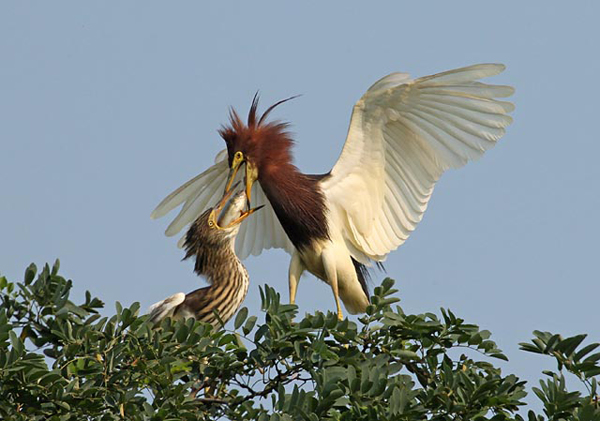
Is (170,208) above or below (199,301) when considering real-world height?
above

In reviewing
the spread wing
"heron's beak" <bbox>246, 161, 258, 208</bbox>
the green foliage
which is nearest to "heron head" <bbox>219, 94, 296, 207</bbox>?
A: "heron's beak" <bbox>246, 161, 258, 208</bbox>

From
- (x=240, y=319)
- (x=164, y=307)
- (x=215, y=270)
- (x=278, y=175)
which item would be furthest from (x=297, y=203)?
(x=240, y=319)

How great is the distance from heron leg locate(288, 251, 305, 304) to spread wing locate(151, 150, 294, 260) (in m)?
0.86

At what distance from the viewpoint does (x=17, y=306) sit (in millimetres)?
4832

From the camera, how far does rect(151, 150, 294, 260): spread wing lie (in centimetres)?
838

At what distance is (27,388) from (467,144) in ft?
13.0

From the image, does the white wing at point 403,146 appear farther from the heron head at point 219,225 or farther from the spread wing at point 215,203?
the spread wing at point 215,203

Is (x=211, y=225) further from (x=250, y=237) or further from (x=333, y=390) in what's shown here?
(x=333, y=390)

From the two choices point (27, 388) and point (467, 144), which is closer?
point (27, 388)

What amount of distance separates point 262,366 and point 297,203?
265 cm

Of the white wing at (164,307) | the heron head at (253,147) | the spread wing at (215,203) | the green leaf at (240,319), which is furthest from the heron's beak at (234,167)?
the green leaf at (240,319)

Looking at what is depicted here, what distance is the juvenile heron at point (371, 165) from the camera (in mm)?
7168

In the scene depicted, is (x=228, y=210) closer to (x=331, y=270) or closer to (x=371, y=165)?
(x=331, y=270)

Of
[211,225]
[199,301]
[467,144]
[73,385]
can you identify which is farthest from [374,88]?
[73,385]
